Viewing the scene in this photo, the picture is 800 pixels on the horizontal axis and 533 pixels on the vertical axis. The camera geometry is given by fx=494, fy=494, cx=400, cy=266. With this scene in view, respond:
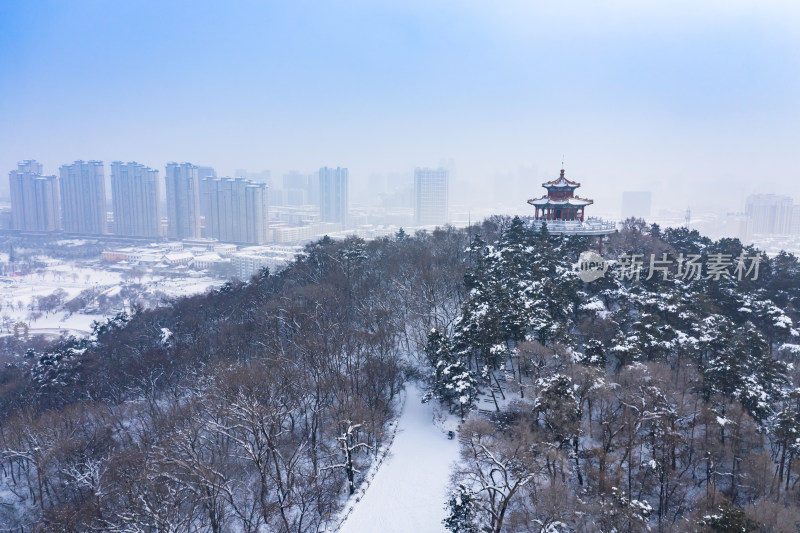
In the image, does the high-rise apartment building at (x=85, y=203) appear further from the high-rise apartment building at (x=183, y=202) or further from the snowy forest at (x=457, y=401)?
the snowy forest at (x=457, y=401)

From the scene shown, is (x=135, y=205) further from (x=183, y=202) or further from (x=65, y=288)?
(x=65, y=288)

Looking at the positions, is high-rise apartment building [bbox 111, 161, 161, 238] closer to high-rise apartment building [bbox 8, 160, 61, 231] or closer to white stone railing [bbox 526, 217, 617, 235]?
high-rise apartment building [bbox 8, 160, 61, 231]

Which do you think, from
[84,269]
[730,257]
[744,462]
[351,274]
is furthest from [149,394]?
[84,269]

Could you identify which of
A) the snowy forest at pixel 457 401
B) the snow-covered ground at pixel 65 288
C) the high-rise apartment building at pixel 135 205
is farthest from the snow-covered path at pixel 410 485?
the high-rise apartment building at pixel 135 205

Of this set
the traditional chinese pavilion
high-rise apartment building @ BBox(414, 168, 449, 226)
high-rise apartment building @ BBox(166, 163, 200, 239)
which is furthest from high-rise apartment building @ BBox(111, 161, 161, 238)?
the traditional chinese pavilion

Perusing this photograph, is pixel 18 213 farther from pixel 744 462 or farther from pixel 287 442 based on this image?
pixel 744 462

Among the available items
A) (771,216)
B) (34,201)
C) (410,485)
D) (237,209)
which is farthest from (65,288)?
(771,216)

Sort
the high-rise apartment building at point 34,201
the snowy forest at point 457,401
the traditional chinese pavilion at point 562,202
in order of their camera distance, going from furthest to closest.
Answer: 1. the high-rise apartment building at point 34,201
2. the traditional chinese pavilion at point 562,202
3. the snowy forest at point 457,401

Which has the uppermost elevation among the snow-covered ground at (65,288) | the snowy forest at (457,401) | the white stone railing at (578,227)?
the white stone railing at (578,227)
